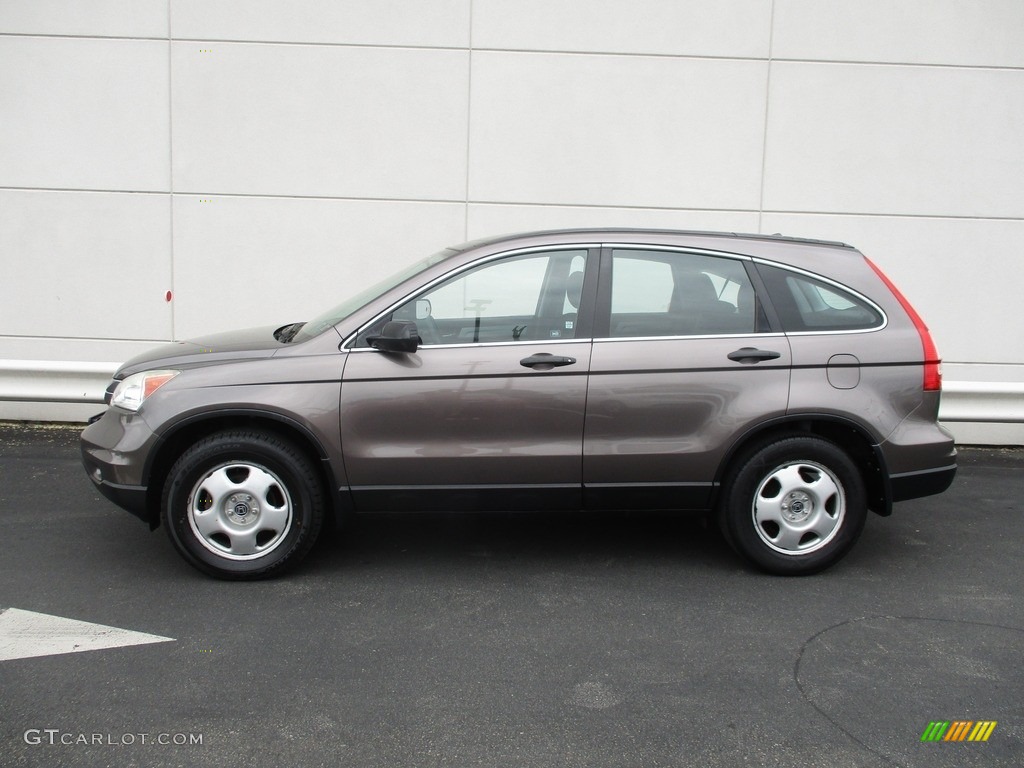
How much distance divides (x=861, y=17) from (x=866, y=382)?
15.1ft

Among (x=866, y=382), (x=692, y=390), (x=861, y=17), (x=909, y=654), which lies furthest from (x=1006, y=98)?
(x=909, y=654)

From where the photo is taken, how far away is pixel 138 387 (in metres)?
4.43

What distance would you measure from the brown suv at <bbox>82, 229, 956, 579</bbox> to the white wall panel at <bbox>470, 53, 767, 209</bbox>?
3.30 meters

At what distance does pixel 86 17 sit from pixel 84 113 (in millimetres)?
795

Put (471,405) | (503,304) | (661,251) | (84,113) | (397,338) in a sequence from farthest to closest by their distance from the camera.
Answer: (84,113)
(661,251)
(503,304)
(471,405)
(397,338)

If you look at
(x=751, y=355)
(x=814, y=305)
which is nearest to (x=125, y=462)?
(x=751, y=355)

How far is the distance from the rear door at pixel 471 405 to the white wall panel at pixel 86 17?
486 cm

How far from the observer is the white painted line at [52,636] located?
3645 mm

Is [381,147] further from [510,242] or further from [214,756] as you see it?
[214,756]

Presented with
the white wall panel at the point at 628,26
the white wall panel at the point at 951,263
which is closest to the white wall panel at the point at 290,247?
the white wall panel at the point at 628,26

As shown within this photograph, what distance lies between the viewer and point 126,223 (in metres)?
7.82

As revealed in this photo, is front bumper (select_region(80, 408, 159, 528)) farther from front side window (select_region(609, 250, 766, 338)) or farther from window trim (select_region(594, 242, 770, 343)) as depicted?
front side window (select_region(609, 250, 766, 338))

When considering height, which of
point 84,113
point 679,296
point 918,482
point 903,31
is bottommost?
point 918,482

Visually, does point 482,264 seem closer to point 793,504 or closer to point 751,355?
point 751,355
